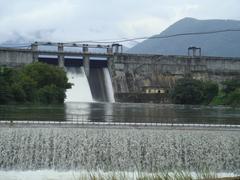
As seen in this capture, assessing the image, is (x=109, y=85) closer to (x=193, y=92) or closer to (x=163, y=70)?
(x=163, y=70)

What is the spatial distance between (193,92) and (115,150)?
4274 cm

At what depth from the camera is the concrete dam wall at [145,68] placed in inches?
2638


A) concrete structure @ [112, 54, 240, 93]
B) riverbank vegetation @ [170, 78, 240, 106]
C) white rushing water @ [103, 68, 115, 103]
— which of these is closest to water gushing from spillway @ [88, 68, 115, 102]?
white rushing water @ [103, 68, 115, 103]

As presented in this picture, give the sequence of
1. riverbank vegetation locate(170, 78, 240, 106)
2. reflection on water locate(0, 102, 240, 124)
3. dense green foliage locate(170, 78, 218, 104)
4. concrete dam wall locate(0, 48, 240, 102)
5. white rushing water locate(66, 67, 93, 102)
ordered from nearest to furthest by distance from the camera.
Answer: reflection on water locate(0, 102, 240, 124) → riverbank vegetation locate(170, 78, 240, 106) → dense green foliage locate(170, 78, 218, 104) → white rushing water locate(66, 67, 93, 102) → concrete dam wall locate(0, 48, 240, 102)

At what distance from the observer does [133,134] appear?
63.9ft

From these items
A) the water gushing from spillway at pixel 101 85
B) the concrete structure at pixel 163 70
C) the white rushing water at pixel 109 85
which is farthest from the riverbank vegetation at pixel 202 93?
the water gushing from spillway at pixel 101 85

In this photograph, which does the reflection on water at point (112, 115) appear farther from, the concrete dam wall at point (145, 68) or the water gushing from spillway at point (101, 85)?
the concrete dam wall at point (145, 68)

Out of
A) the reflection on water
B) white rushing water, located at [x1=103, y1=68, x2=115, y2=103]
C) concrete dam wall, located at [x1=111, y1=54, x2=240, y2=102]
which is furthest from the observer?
concrete dam wall, located at [x1=111, y1=54, x2=240, y2=102]

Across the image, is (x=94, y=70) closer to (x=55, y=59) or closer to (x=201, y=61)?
(x=55, y=59)

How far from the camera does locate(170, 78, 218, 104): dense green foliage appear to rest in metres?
60.3

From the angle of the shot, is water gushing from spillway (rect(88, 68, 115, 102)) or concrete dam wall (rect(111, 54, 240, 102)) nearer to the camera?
water gushing from spillway (rect(88, 68, 115, 102))

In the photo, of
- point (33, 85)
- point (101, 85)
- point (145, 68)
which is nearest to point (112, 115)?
point (33, 85)

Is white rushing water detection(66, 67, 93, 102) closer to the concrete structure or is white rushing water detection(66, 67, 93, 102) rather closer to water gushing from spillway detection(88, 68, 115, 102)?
water gushing from spillway detection(88, 68, 115, 102)

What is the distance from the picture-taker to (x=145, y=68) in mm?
74625
